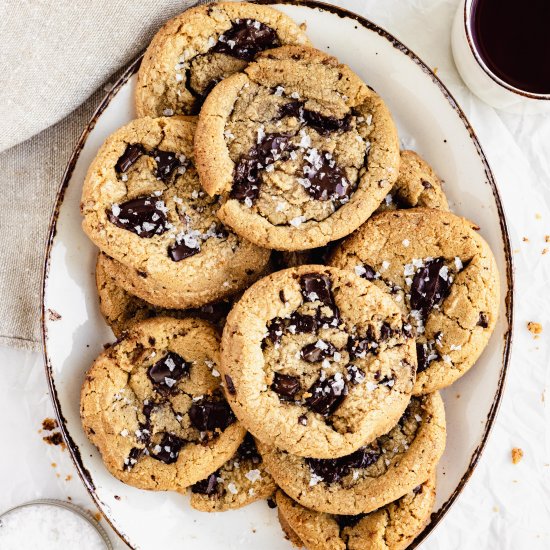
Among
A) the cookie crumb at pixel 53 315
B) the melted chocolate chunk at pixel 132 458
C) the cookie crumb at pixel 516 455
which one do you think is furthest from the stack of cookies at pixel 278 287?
the cookie crumb at pixel 516 455

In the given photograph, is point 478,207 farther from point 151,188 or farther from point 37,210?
point 37,210

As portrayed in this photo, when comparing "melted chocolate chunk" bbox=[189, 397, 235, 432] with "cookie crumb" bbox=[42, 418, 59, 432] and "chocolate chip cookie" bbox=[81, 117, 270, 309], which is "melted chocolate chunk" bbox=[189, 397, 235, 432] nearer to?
"chocolate chip cookie" bbox=[81, 117, 270, 309]

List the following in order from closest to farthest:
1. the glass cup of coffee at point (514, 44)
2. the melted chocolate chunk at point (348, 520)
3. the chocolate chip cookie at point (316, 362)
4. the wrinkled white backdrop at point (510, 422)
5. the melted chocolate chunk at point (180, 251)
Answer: the chocolate chip cookie at point (316, 362), the melted chocolate chunk at point (180, 251), the melted chocolate chunk at point (348, 520), the glass cup of coffee at point (514, 44), the wrinkled white backdrop at point (510, 422)

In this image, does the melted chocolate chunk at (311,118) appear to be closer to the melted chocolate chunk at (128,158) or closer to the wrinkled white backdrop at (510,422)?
the melted chocolate chunk at (128,158)

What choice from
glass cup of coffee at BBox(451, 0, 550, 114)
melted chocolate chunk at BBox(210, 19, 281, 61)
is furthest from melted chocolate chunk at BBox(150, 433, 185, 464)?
glass cup of coffee at BBox(451, 0, 550, 114)

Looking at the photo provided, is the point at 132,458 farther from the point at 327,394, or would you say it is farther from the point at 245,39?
the point at 245,39

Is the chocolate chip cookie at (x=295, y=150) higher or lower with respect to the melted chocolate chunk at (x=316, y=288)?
higher

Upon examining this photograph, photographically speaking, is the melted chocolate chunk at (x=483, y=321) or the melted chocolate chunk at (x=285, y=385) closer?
the melted chocolate chunk at (x=285, y=385)

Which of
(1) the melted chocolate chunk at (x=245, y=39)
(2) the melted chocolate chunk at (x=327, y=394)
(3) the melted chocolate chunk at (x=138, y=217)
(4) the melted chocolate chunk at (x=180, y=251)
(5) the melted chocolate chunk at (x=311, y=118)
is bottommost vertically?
(2) the melted chocolate chunk at (x=327, y=394)
